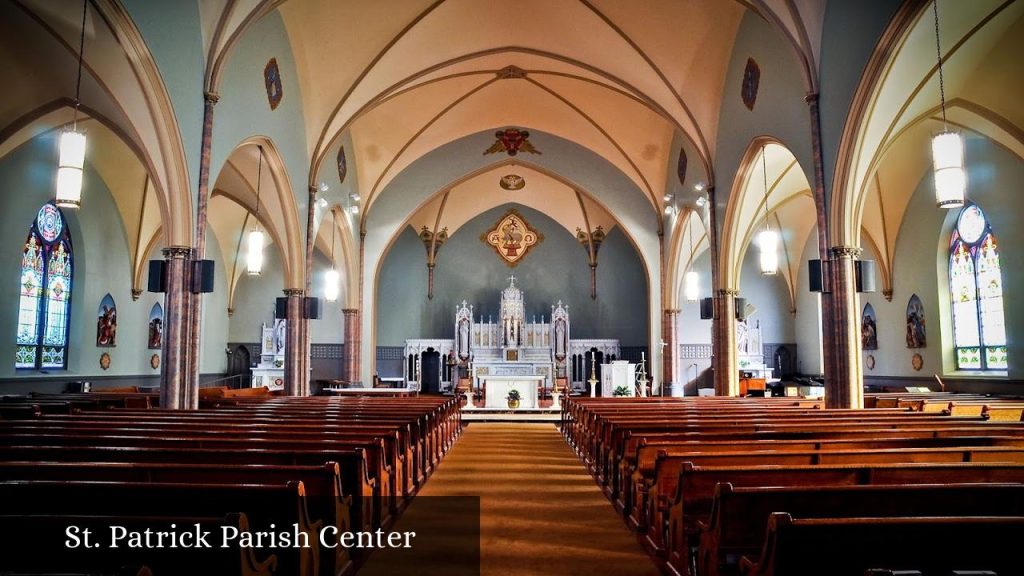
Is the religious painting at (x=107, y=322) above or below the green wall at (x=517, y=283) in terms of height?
below

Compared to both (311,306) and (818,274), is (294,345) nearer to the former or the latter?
(311,306)

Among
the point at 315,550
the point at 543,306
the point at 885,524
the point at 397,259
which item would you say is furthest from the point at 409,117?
the point at 885,524

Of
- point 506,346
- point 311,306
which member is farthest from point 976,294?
point 311,306

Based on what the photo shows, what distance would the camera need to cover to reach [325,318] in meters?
25.6

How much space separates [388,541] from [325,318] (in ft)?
69.5

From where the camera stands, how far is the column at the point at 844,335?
10.2m

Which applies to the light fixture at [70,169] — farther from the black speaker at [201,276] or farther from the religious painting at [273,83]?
the religious painting at [273,83]

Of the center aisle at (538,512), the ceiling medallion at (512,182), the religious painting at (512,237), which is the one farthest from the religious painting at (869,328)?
the center aisle at (538,512)

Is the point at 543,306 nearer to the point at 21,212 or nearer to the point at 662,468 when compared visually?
the point at 21,212

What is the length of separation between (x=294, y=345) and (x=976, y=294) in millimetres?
16592

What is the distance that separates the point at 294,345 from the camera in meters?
16.2

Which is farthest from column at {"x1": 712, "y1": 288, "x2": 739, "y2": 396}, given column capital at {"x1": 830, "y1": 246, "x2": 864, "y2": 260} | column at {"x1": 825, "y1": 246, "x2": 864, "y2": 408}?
column capital at {"x1": 830, "y1": 246, "x2": 864, "y2": 260}

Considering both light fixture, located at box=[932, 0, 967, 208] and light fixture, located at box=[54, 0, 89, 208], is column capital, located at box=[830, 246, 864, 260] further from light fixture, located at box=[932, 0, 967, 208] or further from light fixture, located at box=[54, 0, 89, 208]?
light fixture, located at box=[54, 0, 89, 208]

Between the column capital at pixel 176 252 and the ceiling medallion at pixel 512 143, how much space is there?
13.3 meters
